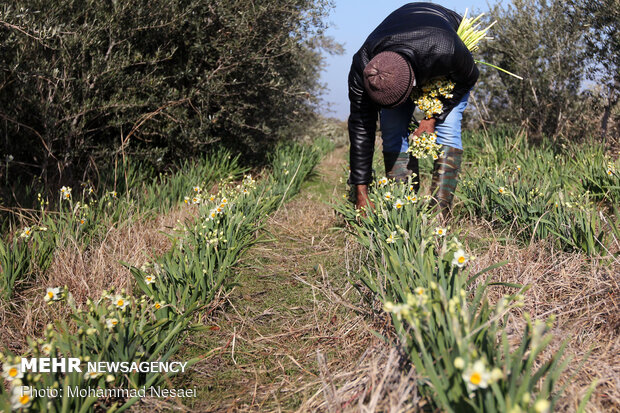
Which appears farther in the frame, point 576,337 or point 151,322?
point 151,322

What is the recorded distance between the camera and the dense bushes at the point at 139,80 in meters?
3.81

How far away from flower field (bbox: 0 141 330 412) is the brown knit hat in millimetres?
1181

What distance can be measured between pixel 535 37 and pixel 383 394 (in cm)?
628

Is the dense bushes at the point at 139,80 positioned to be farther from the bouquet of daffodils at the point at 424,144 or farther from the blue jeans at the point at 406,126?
the bouquet of daffodils at the point at 424,144

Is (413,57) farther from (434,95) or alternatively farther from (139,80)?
(139,80)

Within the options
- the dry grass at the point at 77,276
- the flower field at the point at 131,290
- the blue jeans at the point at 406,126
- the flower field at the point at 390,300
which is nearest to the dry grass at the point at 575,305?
the flower field at the point at 390,300

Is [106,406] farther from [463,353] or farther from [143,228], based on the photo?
[143,228]

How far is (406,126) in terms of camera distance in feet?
11.4

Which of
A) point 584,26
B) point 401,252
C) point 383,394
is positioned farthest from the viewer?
point 584,26

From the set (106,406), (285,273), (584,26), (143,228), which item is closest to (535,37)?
(584,26)

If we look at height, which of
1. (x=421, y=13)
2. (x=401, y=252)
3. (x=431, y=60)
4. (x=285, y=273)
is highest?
(x=421, y=13)

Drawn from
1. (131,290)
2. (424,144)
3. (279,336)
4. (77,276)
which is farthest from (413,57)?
(77,276)

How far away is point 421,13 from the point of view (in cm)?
310

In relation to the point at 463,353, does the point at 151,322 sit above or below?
below
